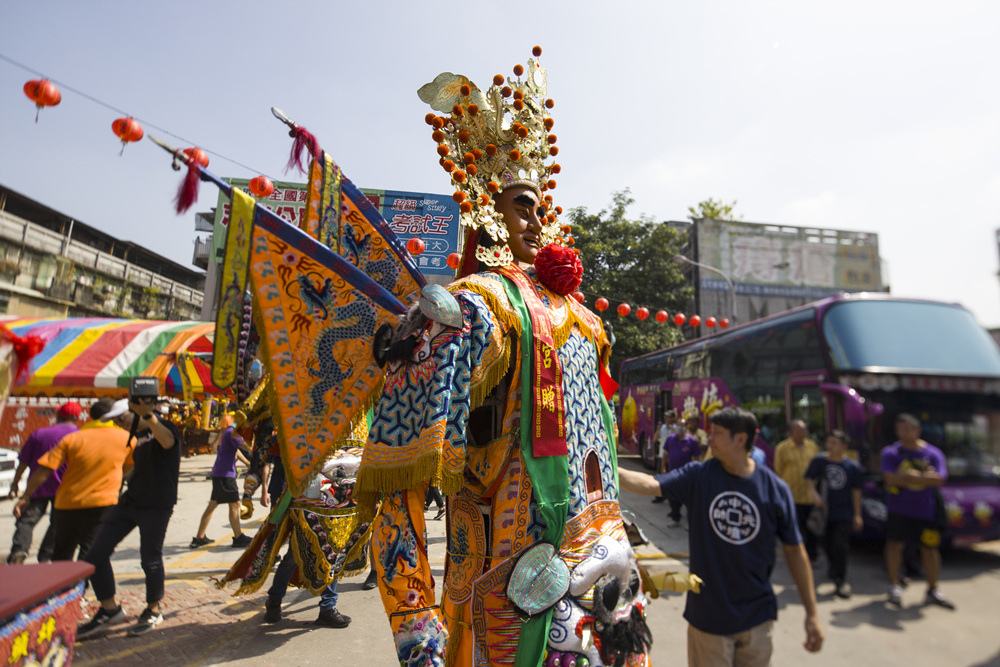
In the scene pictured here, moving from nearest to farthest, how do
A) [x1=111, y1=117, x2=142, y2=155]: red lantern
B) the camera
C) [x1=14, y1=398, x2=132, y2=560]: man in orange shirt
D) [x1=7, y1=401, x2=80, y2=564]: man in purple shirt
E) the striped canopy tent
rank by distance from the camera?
[x1=111, y1=117, x2=142, y2=155]: red lantern
the camera
[x1=14, y1=398, x2=132, y2=560]: man in orange shirt
[x1=7, y1=401, x2=80, y2=564]: man in purple shirt
the striped canopy tent

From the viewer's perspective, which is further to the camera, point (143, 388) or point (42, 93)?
point (143, 388)

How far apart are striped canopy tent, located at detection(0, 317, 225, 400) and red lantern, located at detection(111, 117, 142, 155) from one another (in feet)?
37.2

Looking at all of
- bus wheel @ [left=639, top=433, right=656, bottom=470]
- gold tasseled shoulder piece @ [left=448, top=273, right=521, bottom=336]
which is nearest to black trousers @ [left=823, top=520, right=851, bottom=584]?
bus wheel @ [left=639, top=433, right=656, bottom=470]

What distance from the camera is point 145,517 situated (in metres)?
4.20

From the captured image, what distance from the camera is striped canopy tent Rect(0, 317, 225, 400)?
41.7ft

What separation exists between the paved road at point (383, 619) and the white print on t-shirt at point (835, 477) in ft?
0.28

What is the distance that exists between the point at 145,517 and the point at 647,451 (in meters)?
4.29

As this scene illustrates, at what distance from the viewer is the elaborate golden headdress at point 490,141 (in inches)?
76.7

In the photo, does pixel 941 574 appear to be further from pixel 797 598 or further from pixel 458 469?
pixel 458 469

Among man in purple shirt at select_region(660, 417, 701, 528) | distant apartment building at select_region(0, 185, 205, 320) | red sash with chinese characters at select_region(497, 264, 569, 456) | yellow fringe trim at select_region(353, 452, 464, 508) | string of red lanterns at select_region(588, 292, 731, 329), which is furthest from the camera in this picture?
distant apartment building at select_region(0, 185, 205, 320)

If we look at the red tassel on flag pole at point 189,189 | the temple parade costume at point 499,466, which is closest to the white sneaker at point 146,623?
the temple parade costume at point 499,466

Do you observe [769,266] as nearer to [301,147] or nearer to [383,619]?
[301,147]

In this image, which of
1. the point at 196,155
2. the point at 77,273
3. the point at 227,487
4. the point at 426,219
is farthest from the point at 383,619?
the point at 77,273

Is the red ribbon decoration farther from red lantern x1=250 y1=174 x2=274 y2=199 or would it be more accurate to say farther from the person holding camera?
the person holding camera
